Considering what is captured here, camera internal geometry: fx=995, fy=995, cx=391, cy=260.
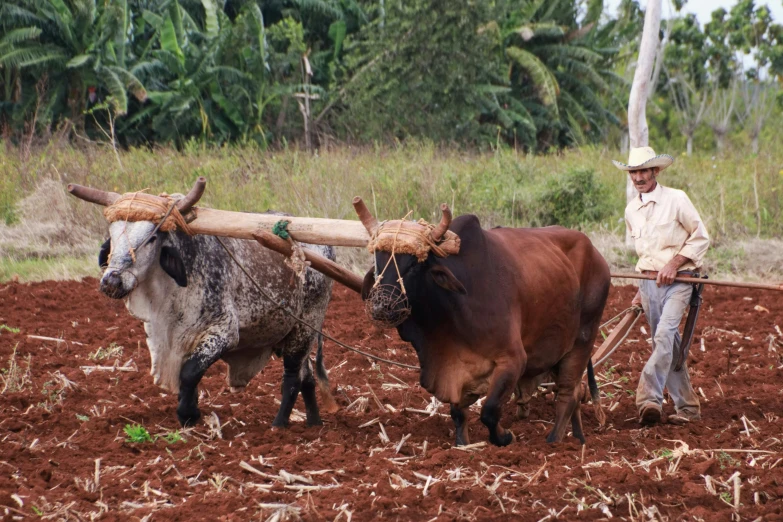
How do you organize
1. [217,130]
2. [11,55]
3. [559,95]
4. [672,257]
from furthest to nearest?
[559,95]
[217,130]
[11,55]
[672,257]

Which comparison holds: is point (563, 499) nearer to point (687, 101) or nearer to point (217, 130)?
point (217, 130)

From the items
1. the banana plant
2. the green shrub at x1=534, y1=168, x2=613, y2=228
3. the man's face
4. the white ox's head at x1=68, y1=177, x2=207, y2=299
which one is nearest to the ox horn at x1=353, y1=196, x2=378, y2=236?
the white ox's head at x1=68, y1=177, x2=207, y2=299

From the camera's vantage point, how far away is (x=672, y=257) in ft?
21.3

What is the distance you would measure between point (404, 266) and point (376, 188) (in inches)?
365

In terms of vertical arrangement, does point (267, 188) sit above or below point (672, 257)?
below

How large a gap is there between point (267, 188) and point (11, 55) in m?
10.4

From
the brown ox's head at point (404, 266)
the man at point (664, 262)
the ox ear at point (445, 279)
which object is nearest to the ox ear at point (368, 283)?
the brown ox's head at point (404, 266)

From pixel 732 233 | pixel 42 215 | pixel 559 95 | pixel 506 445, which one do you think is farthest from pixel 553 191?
pixel 559 95

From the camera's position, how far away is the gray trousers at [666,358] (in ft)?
21.1

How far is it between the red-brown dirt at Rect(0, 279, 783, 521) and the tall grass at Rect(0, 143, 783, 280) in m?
5.34

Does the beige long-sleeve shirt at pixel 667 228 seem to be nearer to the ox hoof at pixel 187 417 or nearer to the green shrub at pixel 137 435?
the ox hoof at pixel 187 417

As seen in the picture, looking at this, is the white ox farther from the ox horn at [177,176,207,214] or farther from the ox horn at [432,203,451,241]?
the ox horn at [432,203,451,241]

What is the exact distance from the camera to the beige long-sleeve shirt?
21.2 feet

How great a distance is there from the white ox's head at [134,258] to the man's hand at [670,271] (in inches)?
119
